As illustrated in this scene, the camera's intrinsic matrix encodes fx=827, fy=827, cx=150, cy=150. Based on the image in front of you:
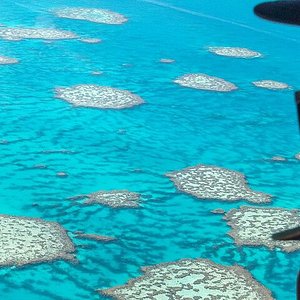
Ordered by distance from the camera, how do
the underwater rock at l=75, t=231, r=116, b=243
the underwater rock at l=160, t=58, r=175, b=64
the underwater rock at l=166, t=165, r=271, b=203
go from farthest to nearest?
the underwater rock at l=160, t=58, r=175, b=64 < the underwater rock at l=166, t=165, r=271, b=203 < the underwater rock at l=75, t=231, r=116, b=243

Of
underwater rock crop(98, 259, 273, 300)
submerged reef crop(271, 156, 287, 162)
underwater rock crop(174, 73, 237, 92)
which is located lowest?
underwater rock crop(174, 73, 237, 92)

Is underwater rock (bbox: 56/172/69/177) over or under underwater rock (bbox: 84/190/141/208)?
under

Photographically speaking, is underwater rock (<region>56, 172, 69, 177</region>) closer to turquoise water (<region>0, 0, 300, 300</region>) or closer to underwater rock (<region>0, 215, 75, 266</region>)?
turquoise water (<region>0, 0, 300, 300</region>)

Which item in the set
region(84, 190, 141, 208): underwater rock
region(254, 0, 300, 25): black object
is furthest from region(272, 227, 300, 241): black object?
region(84, 190, 141, 208): underwater rock

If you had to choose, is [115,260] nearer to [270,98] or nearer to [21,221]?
[21,221]

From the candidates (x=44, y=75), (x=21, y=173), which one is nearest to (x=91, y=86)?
(x=44, y=75)

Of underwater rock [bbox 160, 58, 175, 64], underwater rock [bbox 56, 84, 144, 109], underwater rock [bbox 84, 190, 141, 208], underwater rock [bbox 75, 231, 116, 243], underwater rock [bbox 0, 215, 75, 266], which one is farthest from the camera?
underwater rock [bbox 160, 58, 175, 64]
